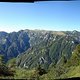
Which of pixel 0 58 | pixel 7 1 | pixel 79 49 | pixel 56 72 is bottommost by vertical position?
pixel 0 58

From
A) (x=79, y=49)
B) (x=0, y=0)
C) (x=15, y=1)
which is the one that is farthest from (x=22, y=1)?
(x=79, y=49)

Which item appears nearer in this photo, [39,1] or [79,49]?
[39,1]

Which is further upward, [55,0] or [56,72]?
[55,0]

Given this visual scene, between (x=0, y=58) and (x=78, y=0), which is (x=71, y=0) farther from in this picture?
(x=0, y=58)

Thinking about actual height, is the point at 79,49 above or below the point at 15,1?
below

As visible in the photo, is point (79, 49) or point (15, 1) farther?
point (79, 49)

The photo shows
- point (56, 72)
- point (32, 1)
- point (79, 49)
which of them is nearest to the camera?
point (32, 1)

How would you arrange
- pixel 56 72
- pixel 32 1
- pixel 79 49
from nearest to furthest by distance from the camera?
pixel 32 1 → pixel 56 72 → pixel 79 49

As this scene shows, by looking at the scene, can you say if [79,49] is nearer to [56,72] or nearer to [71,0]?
[56,72]

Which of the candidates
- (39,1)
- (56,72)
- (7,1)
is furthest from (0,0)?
(56,72)
